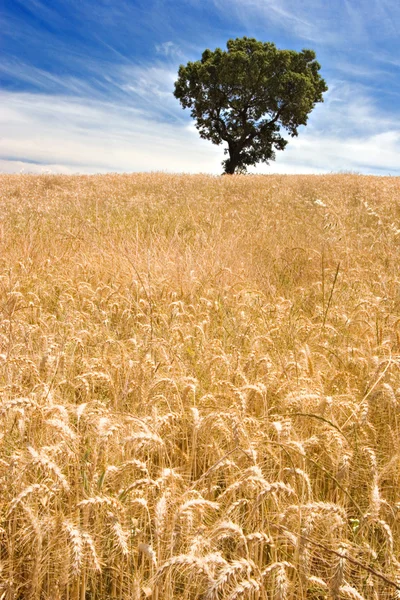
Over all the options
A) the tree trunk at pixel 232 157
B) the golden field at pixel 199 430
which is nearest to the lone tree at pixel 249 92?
the tree trunk at pixel 232 157

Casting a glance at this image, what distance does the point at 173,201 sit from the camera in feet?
33.3

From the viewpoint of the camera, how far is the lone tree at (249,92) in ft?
91.8

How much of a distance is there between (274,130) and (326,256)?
28029 mm

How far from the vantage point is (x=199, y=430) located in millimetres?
1922

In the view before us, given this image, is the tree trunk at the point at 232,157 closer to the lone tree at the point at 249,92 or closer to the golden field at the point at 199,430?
the lone tree at the point at 249,92

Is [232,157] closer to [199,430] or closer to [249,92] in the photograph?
[249,92]

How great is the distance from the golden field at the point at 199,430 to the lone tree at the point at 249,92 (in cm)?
2602

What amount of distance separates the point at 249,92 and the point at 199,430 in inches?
1214

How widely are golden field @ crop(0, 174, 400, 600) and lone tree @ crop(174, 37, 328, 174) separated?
26018 millimetres

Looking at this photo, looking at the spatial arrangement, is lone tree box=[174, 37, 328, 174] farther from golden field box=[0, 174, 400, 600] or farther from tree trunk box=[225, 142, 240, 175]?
golden field box=[0, 174, 400, 600]

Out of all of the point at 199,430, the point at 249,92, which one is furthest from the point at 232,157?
the point at 199,430

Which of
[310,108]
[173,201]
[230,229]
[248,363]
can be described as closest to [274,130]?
[310,108]

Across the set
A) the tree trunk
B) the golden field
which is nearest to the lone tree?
the tree trunk

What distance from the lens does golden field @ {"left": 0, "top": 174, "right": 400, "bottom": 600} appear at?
53.3 inches
